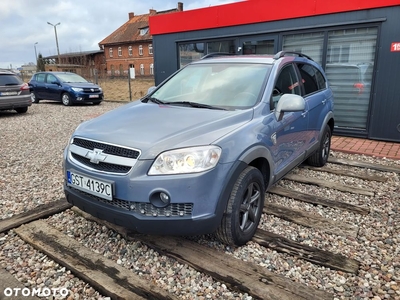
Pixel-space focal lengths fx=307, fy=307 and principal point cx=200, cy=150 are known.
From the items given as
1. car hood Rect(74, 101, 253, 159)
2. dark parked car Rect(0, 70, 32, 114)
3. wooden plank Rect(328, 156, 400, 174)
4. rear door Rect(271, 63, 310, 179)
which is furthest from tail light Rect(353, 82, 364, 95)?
dark parked car Rect(0, 70, 32, 114)

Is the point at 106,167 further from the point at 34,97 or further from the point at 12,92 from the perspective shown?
the point at 34,97

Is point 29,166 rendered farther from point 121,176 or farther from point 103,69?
point 103,69

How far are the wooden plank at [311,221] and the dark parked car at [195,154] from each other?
0.41 meters

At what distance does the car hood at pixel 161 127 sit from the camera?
7.44ft

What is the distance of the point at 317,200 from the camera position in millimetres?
3652

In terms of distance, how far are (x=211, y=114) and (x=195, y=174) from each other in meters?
0.77

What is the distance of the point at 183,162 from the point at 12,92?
10.4 metres

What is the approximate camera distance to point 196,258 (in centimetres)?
251

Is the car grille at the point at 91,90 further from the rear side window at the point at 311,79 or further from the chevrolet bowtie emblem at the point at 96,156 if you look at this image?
the chevrolet bowtie emblem at the point at 96,156

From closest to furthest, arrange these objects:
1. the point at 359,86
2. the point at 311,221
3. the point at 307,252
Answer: the point at 307,252, the point at 311,221, the point at 359,86

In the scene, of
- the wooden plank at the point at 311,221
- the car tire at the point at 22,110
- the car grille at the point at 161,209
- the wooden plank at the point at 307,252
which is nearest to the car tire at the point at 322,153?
the wooden plank at the point at 311,221

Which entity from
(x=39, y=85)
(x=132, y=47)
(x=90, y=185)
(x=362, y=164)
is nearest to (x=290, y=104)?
(x=90, y=185)

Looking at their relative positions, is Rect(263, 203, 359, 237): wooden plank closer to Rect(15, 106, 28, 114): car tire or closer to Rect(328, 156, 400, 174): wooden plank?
Rect(328, 156, 400, 174): wooden plank

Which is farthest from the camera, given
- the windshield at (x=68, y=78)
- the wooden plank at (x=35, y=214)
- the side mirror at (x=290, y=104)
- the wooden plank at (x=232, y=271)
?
the windshield at (x=68, y=78)
